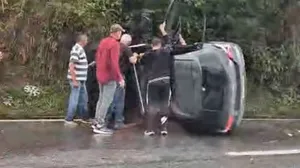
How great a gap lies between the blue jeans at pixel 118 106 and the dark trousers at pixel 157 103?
463 millimetres

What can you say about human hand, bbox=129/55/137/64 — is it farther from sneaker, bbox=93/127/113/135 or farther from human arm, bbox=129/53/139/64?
sneaker, bbox=93/127/113/135

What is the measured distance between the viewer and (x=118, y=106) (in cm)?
1020

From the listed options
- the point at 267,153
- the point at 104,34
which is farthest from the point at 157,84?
the point at 104,34

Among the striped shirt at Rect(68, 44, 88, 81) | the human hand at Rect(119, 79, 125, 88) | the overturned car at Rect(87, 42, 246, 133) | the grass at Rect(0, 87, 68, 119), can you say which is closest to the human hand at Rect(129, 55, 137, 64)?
the human hand at Rect(119, 79, 125, 88)

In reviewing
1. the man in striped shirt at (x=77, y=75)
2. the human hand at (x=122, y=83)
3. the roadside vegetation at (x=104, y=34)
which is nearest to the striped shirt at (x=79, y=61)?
the man in striped shirt at (x=77, y=75)

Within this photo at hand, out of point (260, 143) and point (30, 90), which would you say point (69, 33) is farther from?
point (260, 143)

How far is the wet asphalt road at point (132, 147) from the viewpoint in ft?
26.3

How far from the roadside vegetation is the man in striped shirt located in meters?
0.74

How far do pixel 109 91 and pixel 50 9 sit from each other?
9.34 feet

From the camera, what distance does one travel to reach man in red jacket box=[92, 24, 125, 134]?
31.3 ft

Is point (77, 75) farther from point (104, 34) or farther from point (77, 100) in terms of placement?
point (104, 34)

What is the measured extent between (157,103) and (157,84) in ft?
1.14

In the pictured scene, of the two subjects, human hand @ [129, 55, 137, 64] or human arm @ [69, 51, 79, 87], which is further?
human arm @ [69, 51, 79, 87]

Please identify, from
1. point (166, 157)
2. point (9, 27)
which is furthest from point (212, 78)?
point (9, 27)
